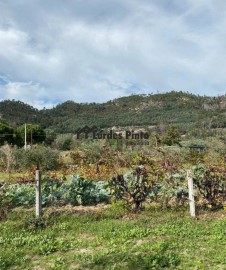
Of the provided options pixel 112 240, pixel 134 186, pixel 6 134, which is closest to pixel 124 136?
pixel 6 134

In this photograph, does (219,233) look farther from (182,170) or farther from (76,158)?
(76,158)

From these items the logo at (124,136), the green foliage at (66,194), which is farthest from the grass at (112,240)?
the logo at (124,136)

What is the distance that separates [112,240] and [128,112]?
240 feet

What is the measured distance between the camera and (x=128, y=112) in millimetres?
78188

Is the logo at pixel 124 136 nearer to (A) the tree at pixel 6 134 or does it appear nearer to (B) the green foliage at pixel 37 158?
(A) the tree at pixel 6 134

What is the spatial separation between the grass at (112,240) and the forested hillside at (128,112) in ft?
174

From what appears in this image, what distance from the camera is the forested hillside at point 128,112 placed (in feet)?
221

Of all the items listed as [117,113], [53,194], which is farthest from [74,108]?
[53,194]

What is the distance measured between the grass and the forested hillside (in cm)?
5298

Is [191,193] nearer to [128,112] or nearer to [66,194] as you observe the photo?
[66,194]

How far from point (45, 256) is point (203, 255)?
2186 mm

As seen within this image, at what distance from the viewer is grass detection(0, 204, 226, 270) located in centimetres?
450

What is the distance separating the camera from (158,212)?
6.90 metres

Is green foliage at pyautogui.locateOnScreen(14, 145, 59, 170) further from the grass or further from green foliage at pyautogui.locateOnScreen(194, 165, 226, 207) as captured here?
green foliage at pyautogui.locateOnScreen(194, 165, 226, 207)
